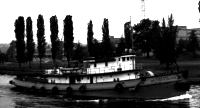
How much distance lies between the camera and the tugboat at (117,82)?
32.1m

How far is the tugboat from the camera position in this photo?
32062mm

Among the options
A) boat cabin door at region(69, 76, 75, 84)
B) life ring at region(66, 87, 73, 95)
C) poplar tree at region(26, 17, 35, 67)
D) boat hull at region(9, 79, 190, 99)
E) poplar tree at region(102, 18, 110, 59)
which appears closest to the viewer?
boat hull at region(9, 79, 190, 99)

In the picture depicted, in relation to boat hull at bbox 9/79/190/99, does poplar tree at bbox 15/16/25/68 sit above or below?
above

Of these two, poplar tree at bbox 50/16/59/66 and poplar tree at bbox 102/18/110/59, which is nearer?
poplar tree at bbox 50/16/59/66

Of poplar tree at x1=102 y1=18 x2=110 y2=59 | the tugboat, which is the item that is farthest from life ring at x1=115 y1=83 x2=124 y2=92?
poplar tree at x1=102 y1=18 x2=110 y2=59

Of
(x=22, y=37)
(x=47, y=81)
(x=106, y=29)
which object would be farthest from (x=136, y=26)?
(x=47, y=81)

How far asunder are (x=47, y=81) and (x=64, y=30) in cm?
3186

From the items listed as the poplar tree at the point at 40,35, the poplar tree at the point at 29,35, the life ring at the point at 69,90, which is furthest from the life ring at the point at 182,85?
the poplar tree at the point at 29,35

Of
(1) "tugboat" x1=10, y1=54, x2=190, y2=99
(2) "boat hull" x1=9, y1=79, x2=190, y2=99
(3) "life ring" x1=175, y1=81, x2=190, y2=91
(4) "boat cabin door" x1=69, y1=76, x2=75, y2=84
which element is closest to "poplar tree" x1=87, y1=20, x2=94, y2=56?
(1) "tugboat" x1=10, y1=54, x2=190, y2=99

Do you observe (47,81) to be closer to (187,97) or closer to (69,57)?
(187,97)

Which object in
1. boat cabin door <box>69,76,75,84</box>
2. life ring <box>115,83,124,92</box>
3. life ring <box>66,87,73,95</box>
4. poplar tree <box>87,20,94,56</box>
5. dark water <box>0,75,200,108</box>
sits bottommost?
dark water <box>0,75,200,108</box>

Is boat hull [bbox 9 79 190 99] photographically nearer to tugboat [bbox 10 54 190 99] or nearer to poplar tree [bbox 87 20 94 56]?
tugboat [bbox 10 54 190 99]

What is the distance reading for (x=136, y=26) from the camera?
8725 centimetres

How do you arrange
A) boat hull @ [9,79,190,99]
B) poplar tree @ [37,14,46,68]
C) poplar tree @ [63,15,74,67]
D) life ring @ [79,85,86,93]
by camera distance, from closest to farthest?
boat hull @ [9,79,190,99] < life ring @ [79,85,86,93] < poplar tree @ [63,15,74,67] < poplar tree @ [37,14,46,68]
